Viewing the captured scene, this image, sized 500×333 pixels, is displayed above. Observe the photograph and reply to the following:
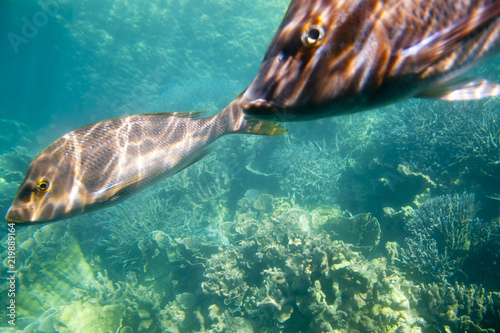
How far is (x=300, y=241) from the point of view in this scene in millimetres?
4504

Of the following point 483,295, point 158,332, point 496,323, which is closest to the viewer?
point 496,323

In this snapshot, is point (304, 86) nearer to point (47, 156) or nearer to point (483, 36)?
point (483, 36)

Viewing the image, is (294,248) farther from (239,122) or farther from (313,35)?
(313,35)

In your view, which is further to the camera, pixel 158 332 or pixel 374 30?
pixel 158 332

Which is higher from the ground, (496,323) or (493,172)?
(493,172)

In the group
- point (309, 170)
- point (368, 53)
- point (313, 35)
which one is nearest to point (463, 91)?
point (368, 53)

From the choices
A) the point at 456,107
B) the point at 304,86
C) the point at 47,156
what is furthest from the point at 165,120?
the point at 456,107

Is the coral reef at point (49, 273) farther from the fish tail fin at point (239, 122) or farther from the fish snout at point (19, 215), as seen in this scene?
the fish tail fin at point (239, 122)

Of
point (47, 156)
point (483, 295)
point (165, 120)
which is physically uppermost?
point (165, 120)

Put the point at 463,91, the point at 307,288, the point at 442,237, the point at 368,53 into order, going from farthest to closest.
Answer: the point at 442,237, the point at 307,288, the point at 463,91, the point at 368,53

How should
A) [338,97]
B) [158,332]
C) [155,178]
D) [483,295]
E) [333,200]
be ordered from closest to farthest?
[338,97] < [155,178] < [483,295] < [158,332] < [333,200]

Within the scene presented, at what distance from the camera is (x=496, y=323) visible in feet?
10.7

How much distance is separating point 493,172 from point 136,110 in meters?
21.3

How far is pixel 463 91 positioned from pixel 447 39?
1.45 ft
